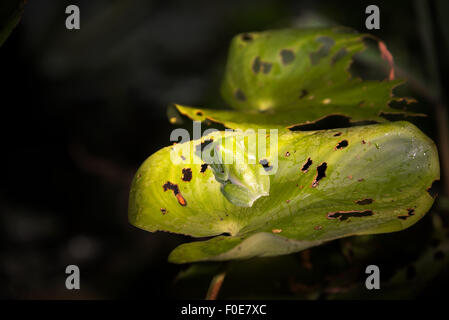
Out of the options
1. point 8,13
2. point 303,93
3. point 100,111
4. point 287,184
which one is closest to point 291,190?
point 287,184

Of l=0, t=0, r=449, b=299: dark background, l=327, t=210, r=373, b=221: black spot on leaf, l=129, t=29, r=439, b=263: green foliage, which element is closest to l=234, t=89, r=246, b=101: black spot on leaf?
l=129, t=29, r=439, b=263: green foliage

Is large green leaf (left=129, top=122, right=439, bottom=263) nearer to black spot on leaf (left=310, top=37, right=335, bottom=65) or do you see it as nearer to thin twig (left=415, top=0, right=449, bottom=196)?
Result: black spot on leaf (left=310, top=37, right=335, bottom=65)

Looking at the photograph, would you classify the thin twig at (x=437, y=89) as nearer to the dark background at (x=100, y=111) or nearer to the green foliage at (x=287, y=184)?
the dark background at (x=100, y=111)

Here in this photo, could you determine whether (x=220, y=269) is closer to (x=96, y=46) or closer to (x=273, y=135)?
(x=273, y=135)

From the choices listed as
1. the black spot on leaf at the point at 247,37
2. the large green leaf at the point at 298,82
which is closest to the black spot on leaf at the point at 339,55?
the large green leaf at the point at 298,82

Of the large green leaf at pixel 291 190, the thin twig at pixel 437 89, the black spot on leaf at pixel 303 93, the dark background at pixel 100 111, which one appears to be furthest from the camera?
the dark background at pixel 100 111

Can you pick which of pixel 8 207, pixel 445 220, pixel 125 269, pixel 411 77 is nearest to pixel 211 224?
pixel 445 220

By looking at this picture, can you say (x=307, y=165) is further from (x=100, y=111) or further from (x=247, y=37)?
(x=100, y=111)
